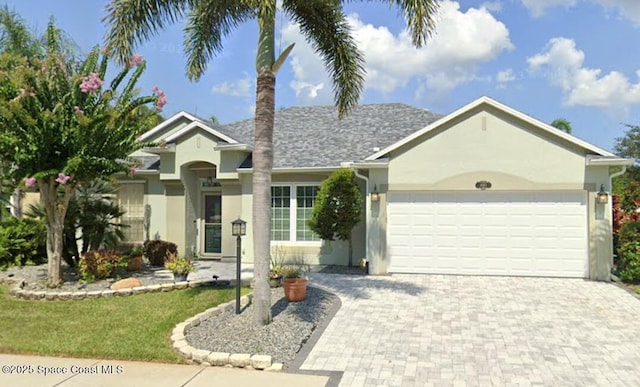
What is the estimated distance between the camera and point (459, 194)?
12852 mm

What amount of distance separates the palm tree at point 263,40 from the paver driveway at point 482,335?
198 centimetres

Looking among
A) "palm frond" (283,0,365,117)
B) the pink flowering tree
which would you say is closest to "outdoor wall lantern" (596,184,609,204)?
"palm frond" (283,0,365,117)

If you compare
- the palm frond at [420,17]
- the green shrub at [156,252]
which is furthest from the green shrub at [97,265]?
the palm frond at [420,17]

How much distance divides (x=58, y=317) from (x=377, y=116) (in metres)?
13.8

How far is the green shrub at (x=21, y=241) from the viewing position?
13.3 metres

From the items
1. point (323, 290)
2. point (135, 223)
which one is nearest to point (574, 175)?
point (323, 290)

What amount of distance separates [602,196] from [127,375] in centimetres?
1168

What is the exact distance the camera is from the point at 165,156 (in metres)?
15.7

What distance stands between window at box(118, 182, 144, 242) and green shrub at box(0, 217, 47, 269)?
119 inches

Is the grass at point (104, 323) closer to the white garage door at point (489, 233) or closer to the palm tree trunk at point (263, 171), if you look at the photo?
the palm tree trunk at point (263, 171)

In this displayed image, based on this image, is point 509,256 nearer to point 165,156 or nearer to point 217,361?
point 217,361

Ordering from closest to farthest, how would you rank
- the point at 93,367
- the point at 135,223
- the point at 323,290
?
the point at 93,367 → the point at 323,290 → the point at 135,223

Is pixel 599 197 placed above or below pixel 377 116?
below

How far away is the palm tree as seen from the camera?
24.4 feet
